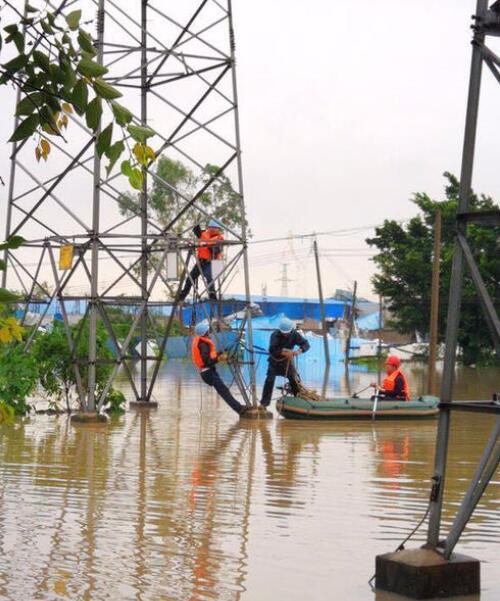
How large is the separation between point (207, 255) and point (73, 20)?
19732mm

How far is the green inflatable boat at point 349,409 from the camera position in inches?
877

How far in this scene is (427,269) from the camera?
56.1 meters

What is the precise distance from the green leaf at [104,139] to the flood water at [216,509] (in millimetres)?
4084

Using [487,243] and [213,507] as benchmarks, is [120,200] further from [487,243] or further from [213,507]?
[487,243]

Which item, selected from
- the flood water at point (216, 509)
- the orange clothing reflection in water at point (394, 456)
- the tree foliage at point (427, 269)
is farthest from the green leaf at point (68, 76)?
the tree foliage at point (427, 269)

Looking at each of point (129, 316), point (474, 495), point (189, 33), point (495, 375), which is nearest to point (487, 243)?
point (495, 375)

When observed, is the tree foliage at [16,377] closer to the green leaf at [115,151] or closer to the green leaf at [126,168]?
the green leaf at [126,168]

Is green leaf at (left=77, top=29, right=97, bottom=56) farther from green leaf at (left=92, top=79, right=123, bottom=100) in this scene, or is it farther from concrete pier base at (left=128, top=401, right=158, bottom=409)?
concrete pier base at (left=128, top=401, right=158, bottom=409)

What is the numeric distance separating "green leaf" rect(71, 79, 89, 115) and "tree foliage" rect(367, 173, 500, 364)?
48.1 m

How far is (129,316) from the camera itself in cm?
5069

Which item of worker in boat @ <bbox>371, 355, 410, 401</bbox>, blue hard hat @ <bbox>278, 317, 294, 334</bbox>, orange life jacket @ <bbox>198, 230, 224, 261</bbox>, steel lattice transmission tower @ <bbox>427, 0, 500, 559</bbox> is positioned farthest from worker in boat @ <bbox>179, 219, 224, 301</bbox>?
steel lattice transmission tower @ <bbox>427, 0, 500, 559</bbox>

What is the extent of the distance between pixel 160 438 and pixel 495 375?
30.8 meters

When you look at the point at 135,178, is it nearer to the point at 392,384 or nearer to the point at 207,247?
the point at 392,384

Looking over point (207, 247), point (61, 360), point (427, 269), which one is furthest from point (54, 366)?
point (427, 269)
